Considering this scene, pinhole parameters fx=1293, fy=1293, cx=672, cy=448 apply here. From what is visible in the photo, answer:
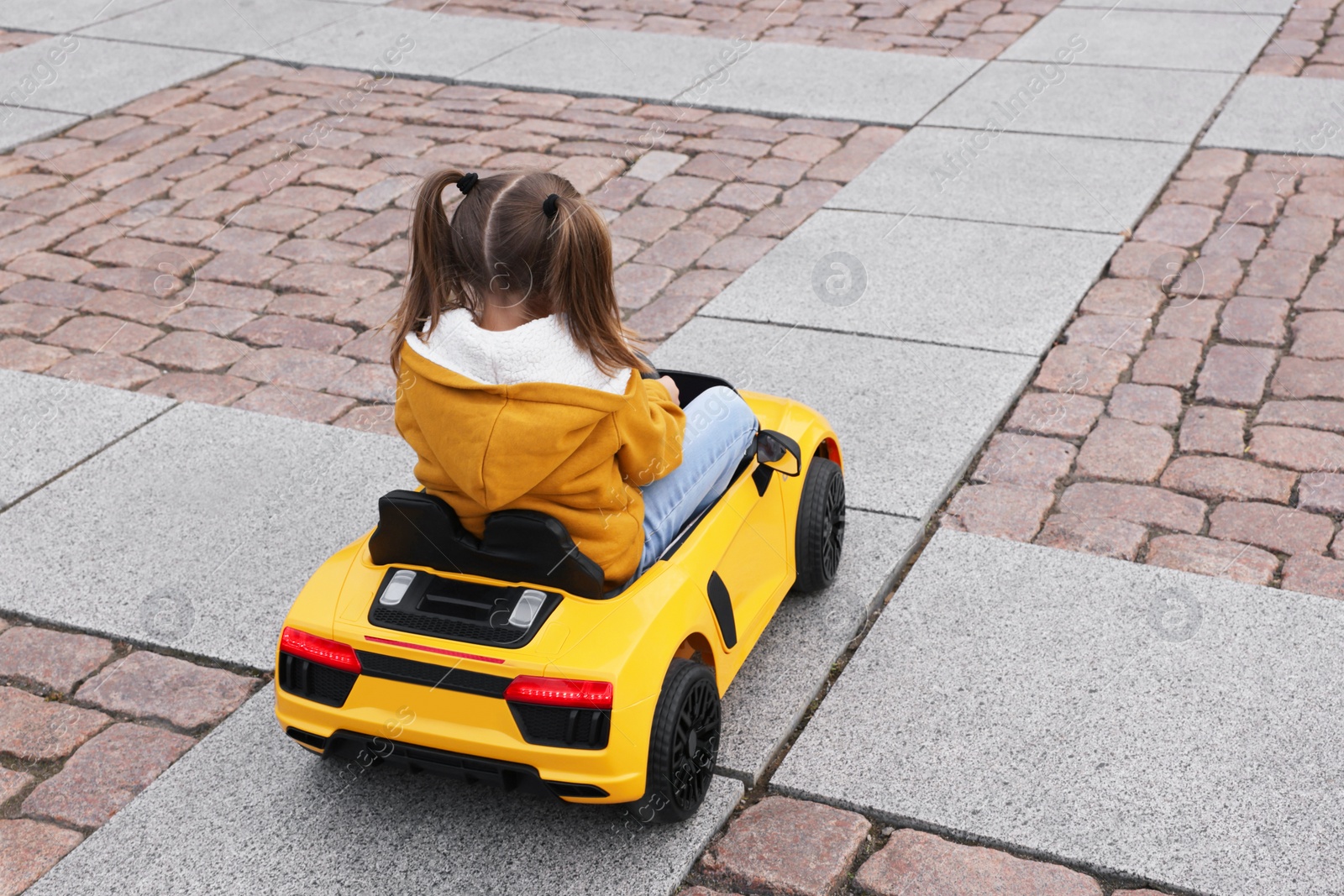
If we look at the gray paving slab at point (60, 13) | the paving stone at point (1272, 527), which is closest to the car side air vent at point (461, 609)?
the paving stone at point (1272, 527)

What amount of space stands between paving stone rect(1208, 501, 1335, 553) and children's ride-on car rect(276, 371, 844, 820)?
5.85ft

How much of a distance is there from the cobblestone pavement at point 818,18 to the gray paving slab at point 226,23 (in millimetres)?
683

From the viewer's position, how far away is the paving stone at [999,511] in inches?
152

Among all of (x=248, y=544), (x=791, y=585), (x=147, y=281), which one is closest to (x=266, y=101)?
(x=147, y=281)

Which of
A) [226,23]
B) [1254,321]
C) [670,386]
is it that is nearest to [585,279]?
[670,386]

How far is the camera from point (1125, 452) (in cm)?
421

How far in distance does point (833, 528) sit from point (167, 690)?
5.94 ft

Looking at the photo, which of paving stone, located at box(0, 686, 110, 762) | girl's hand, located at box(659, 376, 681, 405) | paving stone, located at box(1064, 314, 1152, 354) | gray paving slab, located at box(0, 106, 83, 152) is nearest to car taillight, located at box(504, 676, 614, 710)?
girl's hand, located at box(659, 376, 681, 405)

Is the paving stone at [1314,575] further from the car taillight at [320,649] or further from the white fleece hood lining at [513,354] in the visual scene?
the car taillight at [320,649]

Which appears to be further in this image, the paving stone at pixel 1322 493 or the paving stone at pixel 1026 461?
the paving stone at pixel 1026 461

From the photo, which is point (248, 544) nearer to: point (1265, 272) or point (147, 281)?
point (147, 281)

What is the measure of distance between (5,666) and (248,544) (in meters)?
0.74

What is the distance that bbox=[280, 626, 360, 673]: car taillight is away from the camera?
8.85ft

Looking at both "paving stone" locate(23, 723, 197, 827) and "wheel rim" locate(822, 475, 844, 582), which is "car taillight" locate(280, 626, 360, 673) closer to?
"paving stone" locate(23, 723, 197, 827)
